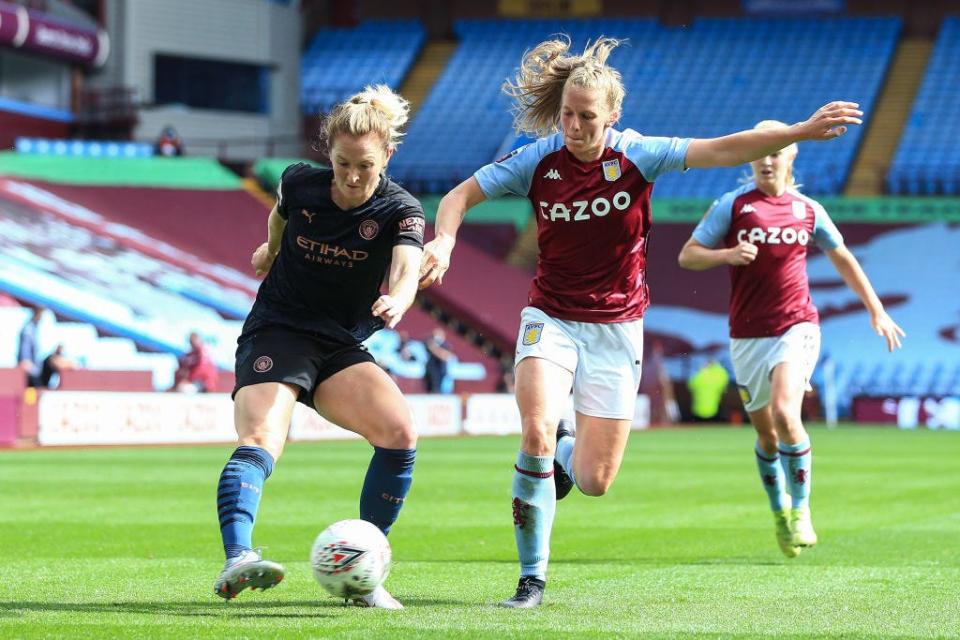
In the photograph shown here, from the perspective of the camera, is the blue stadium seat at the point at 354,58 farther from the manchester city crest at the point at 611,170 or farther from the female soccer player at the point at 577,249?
the manchester city crest at the point at 611,170

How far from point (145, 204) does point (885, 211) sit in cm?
1895

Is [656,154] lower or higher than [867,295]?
higher

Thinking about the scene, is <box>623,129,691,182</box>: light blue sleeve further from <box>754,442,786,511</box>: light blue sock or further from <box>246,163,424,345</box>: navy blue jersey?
<box>754,442,786,511</box>: light blue sock

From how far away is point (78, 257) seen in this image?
112 ft

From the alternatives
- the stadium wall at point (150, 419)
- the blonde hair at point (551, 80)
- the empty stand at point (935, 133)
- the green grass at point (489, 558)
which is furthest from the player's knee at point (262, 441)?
the empty stand at point (935, 133)

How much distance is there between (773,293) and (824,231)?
52 centimetres

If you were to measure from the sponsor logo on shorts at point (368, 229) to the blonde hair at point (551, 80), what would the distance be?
3.00 ft

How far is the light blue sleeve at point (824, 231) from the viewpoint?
33.5 ft

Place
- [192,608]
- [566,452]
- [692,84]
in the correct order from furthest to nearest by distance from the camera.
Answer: [692,84]
[566,452]
[192,608]

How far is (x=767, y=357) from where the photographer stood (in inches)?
400

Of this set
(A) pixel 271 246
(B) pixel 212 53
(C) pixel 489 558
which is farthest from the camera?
(B) pixel 212 53

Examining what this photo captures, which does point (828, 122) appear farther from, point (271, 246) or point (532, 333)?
point (271, 246)

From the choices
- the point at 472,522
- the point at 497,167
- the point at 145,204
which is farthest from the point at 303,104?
the point at 497,167

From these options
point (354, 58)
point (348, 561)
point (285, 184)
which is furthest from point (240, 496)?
point (354, 58)
